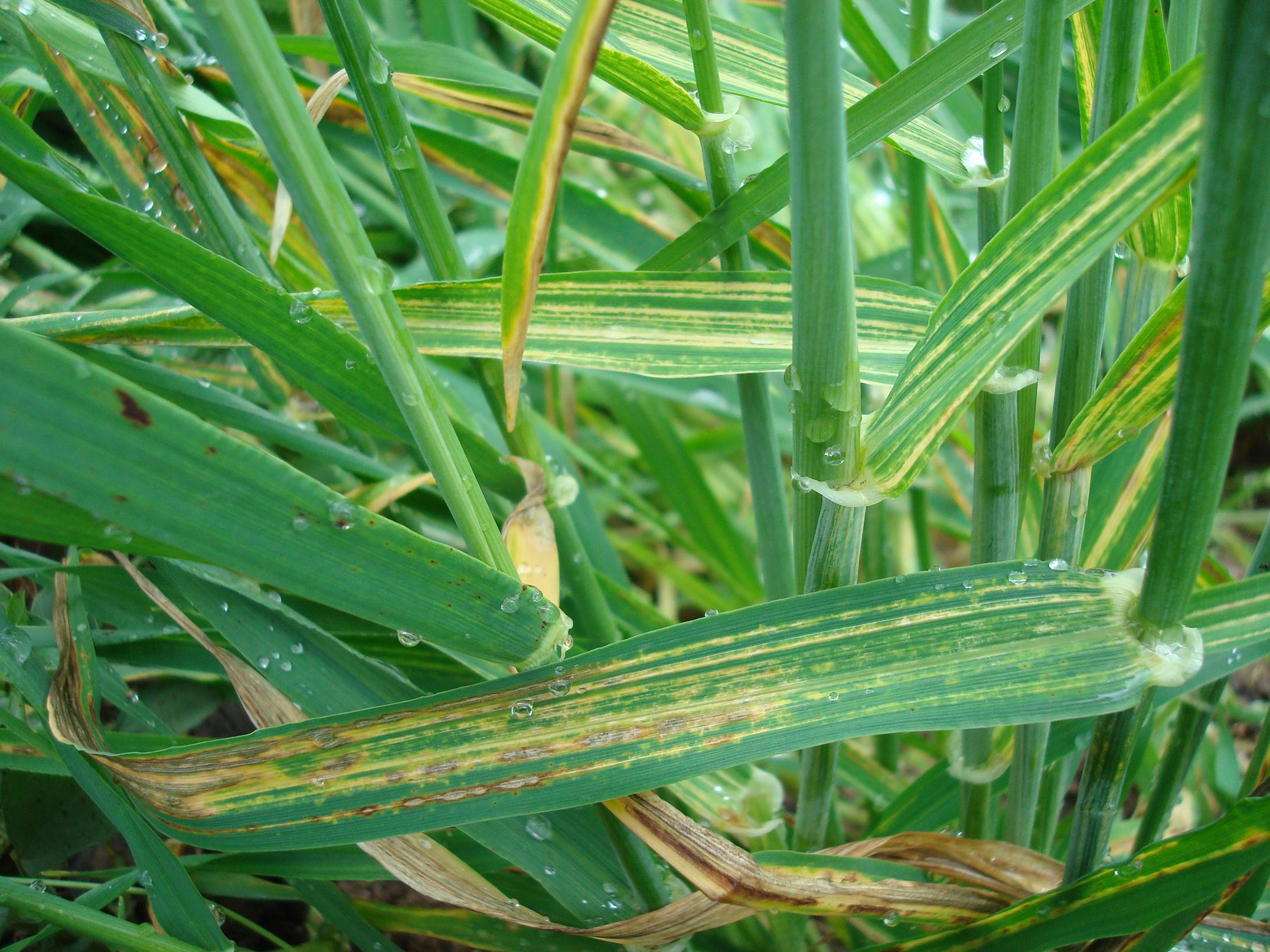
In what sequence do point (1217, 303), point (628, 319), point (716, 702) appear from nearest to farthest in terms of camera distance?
point (1217, 303)
point (716, 702)
point (628, 319)

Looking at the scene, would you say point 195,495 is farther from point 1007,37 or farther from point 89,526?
point 1007,37

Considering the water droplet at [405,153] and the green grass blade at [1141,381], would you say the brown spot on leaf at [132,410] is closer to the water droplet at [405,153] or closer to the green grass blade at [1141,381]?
the water droplet at [405,153]

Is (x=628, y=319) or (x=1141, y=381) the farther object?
(x=628, y=319)

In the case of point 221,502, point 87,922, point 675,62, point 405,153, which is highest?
point 675,62

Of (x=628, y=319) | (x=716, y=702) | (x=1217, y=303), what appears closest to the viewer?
(x=1217, y=303)

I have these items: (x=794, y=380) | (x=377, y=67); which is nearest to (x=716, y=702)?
(x=794, y=380)

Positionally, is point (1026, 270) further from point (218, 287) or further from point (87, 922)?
point (87, 922)

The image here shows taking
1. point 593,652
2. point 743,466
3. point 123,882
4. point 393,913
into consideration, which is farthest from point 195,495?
point 743,466
